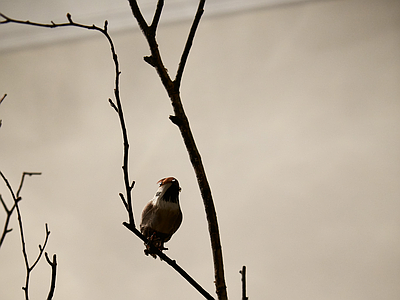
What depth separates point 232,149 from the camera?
1.19m

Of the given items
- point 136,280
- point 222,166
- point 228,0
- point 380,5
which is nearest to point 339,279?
point 222,166

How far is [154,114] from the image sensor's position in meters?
1.29

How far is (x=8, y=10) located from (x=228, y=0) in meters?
0.88

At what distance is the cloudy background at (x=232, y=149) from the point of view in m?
1.03

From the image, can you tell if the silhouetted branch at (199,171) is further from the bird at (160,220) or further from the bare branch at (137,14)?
the bird at (160,220)

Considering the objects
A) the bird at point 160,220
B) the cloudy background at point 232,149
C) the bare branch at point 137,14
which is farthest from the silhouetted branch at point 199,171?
the cloudy background at point 232,149

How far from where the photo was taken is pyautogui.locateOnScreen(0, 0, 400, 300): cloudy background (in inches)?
40.6

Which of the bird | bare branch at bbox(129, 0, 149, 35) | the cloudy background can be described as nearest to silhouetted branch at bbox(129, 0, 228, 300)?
bare branch at bbox(129, 0, 149, 35)

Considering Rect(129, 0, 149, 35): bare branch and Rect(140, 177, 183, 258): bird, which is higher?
Rect(129, 0, 149, 35): bare branch

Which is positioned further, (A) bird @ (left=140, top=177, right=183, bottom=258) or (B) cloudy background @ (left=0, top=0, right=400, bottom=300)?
(B) cloudy background @ (left=0, top=0, right=400, bottom=300)

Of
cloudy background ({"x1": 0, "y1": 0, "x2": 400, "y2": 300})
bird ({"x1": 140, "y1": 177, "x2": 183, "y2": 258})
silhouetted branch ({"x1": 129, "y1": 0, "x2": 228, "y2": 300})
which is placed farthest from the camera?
cloudy background ({"x1": 0, "y1": 0, "x2": 400, "y2": 300})

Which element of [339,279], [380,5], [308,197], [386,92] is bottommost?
[339,279]

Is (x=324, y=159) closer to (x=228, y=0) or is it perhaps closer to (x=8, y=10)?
(x=228, y=0)

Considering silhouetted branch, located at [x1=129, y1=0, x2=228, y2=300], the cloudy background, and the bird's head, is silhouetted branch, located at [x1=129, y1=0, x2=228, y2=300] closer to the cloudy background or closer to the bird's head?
the bird's head
